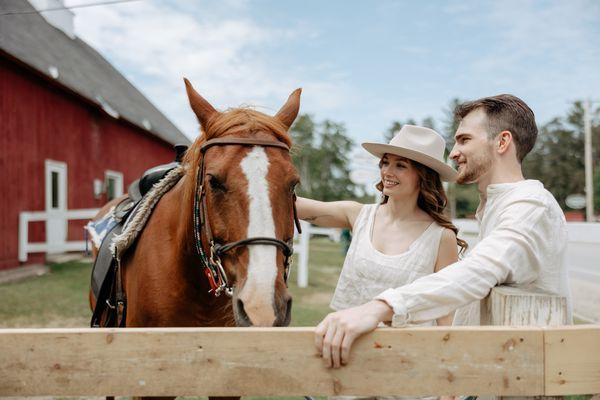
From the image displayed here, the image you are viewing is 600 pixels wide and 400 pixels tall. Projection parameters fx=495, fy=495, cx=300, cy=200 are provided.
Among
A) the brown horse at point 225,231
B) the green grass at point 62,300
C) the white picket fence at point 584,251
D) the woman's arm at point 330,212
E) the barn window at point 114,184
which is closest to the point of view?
the brown horse at point 225,231

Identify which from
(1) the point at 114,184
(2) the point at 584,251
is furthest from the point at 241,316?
Answer: (1) the point at 114,184

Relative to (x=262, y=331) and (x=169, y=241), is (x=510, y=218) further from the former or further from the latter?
(x=169, y=241)

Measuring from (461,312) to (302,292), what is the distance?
7840 millimetres

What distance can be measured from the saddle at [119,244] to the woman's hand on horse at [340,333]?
5.88ft

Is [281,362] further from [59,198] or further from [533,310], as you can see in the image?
[59,198]

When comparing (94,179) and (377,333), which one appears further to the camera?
(94,179)

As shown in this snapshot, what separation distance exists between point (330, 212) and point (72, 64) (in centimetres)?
1597

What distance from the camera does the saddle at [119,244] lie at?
2.86 metres

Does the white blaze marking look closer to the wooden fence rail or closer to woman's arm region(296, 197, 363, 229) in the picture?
the wooden fence rail

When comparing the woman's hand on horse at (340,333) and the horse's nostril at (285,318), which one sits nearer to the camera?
the woman's hand on horse at (340,333)

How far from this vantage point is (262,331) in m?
1.36

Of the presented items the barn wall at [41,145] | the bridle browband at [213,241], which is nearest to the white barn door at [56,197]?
the barn wall at [41,145]

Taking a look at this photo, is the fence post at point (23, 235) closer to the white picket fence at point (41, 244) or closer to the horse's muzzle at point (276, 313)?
the white picket fence at point (41, 244)

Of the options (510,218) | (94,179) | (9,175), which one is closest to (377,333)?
(510,218)
